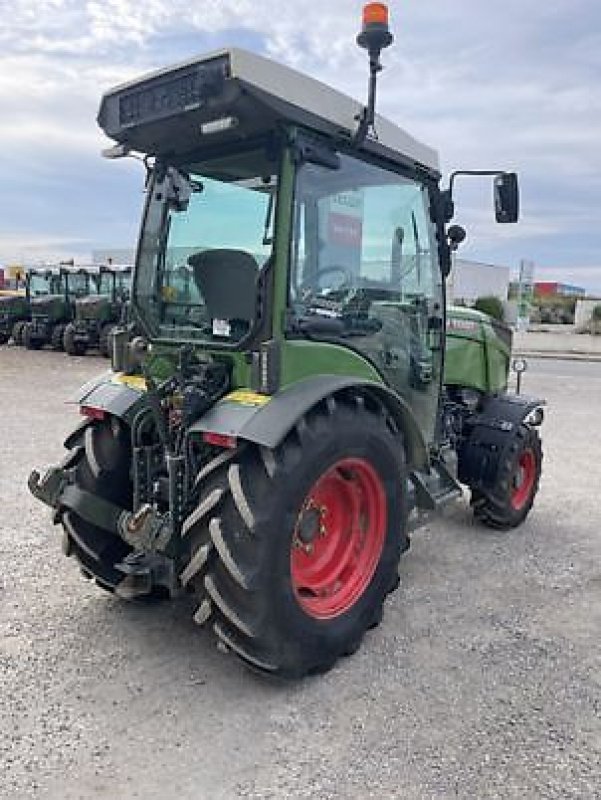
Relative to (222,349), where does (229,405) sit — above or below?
below

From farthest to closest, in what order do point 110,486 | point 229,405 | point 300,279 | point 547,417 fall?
point 547,417 → point 110,486 → point 300,279 → point 229,405

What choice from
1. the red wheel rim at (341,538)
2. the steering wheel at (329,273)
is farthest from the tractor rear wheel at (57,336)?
the red wheel rim at (341,538)

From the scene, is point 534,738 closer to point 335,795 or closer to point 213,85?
point 335,795

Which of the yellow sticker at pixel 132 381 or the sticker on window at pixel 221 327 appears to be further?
the yellow sticker at pixel 132 381

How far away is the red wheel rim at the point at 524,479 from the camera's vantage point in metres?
5.04

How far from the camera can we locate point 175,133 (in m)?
3.21

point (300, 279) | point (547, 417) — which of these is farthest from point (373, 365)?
point (547, 417)

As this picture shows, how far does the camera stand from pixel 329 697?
2895mm

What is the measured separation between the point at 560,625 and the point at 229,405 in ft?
6.59

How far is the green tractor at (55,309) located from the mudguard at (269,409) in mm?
16796

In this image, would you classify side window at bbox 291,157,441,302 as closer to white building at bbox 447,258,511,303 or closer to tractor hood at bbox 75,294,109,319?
tractor hood at bbox 75,294,109,319

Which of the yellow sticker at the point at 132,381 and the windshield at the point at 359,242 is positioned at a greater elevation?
the windshield at the point at 359,242

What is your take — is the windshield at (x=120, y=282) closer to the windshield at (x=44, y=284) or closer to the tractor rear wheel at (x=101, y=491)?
the windshield at (x=44, y=284)

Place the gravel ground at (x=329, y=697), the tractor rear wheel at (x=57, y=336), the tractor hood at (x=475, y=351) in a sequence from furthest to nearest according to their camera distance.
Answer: the tractor rear wheel at (x=57, y=336), the tractor hood at (x=475, y=351), the gravel ground at (x=329, y=697)
